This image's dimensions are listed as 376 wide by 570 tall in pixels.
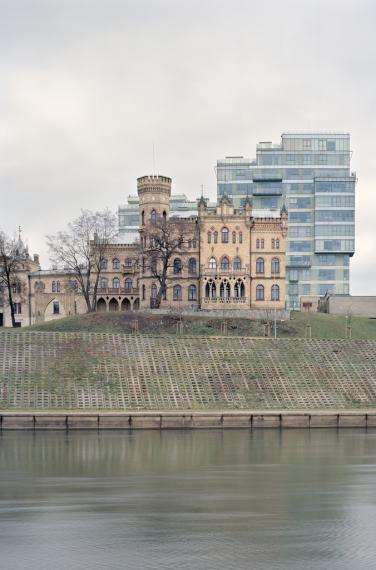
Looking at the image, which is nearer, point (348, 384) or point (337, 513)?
point (337, 513)

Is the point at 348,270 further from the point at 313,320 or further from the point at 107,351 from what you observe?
the point at 107,351

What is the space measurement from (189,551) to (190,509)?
7.22 metres

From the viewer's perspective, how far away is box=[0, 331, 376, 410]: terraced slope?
243 feet

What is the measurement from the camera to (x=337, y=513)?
4081 cm

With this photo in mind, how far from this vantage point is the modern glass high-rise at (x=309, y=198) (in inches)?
Result: 6919

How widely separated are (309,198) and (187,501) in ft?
457

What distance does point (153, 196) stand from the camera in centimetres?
12219

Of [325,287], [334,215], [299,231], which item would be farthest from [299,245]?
[325,287]

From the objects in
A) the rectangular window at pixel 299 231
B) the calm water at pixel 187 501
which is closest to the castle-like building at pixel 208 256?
the calm water at pixel 187 501

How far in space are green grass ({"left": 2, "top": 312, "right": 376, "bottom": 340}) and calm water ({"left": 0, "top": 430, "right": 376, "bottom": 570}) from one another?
4039 cm

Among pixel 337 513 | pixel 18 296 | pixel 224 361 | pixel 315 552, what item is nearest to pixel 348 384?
pixel 224 361

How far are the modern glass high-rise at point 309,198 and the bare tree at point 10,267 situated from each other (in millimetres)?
56922

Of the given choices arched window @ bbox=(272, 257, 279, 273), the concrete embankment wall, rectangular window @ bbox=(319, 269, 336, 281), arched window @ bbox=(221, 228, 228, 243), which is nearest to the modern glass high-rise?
rectangular window @ bbox=(319, 269, 336, 281)

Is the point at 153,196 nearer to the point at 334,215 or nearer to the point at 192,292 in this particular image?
the point at 192,292
